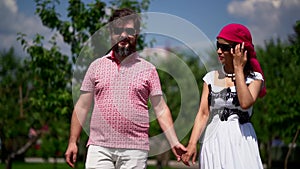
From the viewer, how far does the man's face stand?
466 centimetres

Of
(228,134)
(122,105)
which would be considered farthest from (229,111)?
(122,105)

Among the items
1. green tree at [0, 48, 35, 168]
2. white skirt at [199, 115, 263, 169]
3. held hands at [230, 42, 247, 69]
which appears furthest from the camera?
green tree at [0, 48, 35, 168]

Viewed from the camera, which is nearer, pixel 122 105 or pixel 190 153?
pixel 122 105

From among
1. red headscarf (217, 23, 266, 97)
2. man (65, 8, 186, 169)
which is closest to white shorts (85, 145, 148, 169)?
man (65, 8, 186, 169)

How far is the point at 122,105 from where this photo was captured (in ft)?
15.1

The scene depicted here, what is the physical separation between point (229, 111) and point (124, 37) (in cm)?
94

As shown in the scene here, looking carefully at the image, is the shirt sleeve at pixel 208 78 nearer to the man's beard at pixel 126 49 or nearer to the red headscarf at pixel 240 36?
the red headscarf at pixel 240 36

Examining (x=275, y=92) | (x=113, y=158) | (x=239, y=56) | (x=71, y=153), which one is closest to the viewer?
(x=239, y=56)

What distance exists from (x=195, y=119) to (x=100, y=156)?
0.77 metres

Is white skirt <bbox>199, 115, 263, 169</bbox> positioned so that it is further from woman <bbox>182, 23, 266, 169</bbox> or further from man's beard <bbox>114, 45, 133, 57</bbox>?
man's beard <bbox>114, 45, 133, 57</bbox>

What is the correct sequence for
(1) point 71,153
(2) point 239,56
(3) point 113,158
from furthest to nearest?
(1) point 71,153
(3) point 113,158
(2) point 239,56

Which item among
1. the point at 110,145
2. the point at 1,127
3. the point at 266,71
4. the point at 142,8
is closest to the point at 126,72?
the point at 110,145

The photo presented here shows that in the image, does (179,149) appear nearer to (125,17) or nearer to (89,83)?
(89,83)

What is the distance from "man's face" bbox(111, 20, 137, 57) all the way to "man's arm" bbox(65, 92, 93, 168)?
0.42 m
